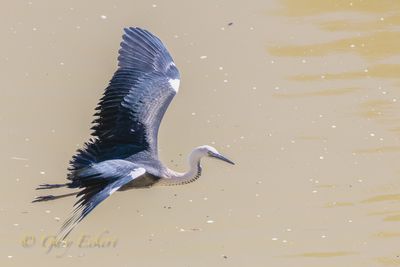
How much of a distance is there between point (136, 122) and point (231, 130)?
1.48 meters

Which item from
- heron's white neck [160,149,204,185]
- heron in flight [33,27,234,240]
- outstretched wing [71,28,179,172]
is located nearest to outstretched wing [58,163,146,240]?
heron in flight [33,27,234,240]

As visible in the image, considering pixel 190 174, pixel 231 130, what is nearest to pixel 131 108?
pixel 190 174

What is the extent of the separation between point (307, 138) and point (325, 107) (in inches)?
25.3

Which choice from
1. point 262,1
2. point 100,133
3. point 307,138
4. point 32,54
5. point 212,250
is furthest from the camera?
point 262,1

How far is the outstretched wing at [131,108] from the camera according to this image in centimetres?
1015

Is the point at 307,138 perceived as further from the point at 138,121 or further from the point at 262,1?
the point at 262,1

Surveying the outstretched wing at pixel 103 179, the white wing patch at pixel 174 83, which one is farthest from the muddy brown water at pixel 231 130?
the white wing patch at pixel 174 83

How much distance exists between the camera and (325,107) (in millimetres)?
11891

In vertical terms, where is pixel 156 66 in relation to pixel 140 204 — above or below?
above

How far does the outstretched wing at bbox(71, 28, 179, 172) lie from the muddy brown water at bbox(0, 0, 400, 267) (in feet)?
1.48

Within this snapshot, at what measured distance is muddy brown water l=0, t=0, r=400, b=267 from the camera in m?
9.63

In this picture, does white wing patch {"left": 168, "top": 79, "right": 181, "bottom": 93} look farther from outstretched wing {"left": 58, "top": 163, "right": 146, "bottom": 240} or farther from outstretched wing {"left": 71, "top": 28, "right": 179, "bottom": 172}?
outstretched wing {"left": 58, "top": 163, "right": 146, "bottom": 240}

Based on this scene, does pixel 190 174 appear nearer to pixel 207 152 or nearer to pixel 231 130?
pixel 207 152

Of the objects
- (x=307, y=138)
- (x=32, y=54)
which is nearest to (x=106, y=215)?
(x=307, y=138)
